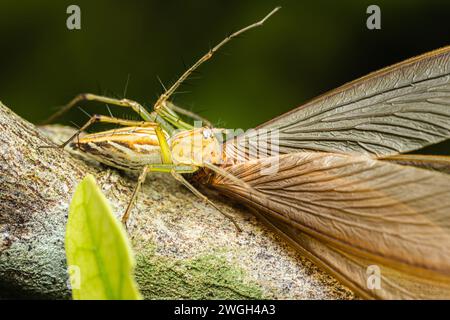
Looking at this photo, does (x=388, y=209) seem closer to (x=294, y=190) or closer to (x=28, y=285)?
(x=294, y=190)

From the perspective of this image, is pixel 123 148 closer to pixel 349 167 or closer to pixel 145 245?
pixel 145 245

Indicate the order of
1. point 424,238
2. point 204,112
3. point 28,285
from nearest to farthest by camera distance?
point 424,238
point 28,285
point 204,112

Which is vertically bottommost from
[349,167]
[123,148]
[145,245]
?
[145,245]

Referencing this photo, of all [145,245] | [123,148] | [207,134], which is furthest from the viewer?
[207,134]

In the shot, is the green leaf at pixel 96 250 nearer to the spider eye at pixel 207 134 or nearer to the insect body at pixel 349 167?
the insect body at pixel 349 167

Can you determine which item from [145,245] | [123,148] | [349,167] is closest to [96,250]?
[145,245]

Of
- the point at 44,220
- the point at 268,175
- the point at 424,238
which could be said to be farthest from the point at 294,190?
the point at 44,220

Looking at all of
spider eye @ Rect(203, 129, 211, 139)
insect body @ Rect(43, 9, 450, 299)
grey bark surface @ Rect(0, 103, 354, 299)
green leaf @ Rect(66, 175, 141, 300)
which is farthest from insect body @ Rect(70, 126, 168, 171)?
green leaf @ Rect(66, 175, 141, 300)
